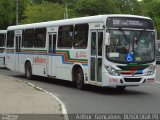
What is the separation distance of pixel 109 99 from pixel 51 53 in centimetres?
678

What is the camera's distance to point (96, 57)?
18.0 m

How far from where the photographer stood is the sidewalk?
480 inches

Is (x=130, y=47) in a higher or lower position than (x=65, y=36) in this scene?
lower

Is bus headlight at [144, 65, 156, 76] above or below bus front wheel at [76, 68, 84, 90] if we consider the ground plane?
above

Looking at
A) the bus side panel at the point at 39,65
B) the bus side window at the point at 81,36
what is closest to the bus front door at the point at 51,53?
the bus side panel at the point at 39,65

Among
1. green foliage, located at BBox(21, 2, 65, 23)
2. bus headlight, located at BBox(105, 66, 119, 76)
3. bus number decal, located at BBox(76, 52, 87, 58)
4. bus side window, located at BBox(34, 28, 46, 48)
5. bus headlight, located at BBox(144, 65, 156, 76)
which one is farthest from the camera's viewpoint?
green foliage, located at BBox(21, 2, 65, 23)

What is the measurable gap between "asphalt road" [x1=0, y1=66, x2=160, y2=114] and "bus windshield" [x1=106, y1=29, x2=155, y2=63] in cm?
135

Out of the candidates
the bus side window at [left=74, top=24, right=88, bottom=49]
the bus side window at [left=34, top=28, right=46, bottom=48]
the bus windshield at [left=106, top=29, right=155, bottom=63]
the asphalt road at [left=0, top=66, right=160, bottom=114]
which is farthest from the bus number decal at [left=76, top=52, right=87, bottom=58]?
the bus side window at [left=34, top=28, right=46, bottom=48]

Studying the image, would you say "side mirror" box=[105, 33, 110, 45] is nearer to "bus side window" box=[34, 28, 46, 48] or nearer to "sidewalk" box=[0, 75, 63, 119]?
"sidewalk" box=[0, 75, 63, 119]

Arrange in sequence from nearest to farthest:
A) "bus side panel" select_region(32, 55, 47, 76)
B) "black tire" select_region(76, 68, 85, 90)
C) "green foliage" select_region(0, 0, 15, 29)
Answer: "black tire" select_region(76, 68, 85, 90) → "bus side panel" select_region(32, 55, 47, 76) → "green foliage" select_region(0, 0, 15, 29)

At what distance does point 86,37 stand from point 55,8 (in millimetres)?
46871

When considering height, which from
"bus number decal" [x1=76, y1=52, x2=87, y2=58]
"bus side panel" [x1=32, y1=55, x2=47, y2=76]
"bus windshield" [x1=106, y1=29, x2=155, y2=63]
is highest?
"bus windshield" [x1=106, y1=29, x2=155, y2=63]

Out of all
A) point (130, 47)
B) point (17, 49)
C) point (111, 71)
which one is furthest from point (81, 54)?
point (17, 49)

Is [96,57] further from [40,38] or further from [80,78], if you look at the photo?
[40,38]
